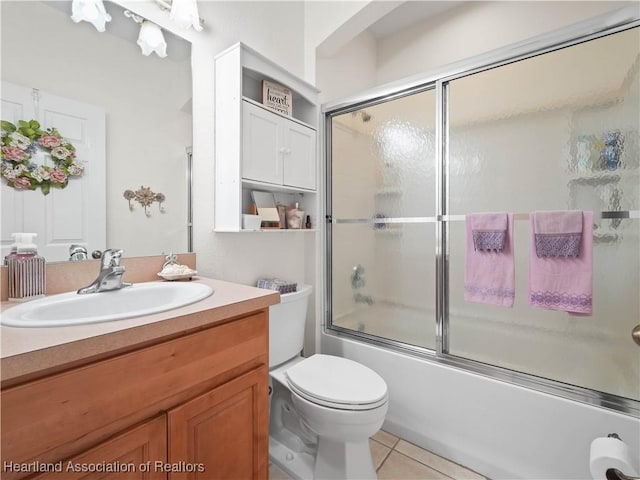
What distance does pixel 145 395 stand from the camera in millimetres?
688

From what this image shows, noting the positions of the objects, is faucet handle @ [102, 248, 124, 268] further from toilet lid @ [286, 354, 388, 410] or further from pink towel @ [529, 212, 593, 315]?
pink towel @ [529, 212, 593, 315]

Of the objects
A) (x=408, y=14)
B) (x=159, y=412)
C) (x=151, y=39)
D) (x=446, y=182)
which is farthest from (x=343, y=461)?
(x=408, y=14)

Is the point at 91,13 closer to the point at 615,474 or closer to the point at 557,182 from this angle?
the point at 557,182

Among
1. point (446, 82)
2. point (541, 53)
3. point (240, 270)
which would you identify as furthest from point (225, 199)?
point (541, 53)

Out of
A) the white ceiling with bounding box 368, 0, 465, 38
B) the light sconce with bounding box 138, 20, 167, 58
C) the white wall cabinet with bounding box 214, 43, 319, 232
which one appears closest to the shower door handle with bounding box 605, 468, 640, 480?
the white wall cabinet with bounding box 214, 43, 319, 232

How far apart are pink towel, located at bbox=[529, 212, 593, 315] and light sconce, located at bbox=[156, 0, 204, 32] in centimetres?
166

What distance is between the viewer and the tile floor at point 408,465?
1.37m

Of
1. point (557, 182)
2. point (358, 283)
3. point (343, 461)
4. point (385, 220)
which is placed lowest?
point (343, 461)

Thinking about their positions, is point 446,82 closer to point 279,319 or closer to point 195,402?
point 279,319

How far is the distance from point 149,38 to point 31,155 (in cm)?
66

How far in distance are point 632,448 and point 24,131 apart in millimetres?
2266

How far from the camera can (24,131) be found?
0.93m

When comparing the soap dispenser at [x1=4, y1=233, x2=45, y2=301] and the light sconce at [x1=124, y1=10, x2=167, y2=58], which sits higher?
the light sconce at [x1=124, y1=10, x2=167, y2=58]

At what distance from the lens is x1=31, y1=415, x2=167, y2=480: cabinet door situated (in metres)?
0.60
